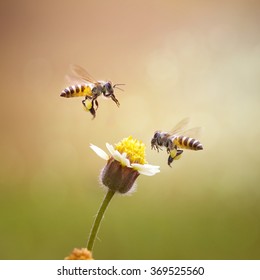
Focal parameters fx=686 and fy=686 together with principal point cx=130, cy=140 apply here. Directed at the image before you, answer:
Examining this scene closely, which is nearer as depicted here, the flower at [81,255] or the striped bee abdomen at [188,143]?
the flower at [81,255]

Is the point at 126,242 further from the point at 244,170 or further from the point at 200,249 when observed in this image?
the point at 244,170

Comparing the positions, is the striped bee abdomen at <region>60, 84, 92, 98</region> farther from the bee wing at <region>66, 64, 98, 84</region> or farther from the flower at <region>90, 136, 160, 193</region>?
the flower at <region>90, 136, 160, 193</region>

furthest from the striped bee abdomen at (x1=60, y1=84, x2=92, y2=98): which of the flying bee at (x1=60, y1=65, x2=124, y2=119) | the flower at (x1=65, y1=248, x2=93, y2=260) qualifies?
the flower at (x1=65, y1=248, x2=93, y2=260)

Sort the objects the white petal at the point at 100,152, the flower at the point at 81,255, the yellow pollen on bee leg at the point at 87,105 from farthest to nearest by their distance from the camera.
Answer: the yellow pollen on bee leg at the point at 87,105, the white petal at the point at 100,152, the flower at the point at 81,255

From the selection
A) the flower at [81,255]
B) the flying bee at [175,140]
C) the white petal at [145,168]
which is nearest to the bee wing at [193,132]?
the flying bee at [175,140]

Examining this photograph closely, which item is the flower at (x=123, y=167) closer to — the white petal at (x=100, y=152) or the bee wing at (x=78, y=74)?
the white petal at (x=100, y=152)

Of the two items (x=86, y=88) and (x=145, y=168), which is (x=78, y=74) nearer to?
(x=86, y=88)

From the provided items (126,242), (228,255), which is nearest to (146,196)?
(126,242)

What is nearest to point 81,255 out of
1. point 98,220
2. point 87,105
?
point 98,220

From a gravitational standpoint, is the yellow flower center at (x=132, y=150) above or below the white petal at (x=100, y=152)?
above
